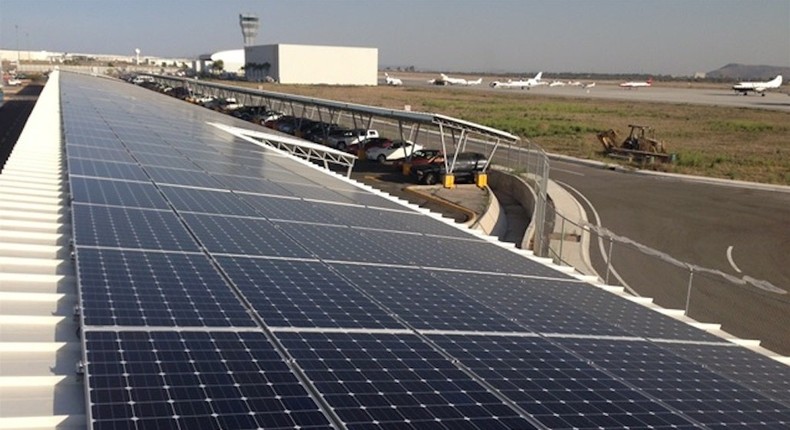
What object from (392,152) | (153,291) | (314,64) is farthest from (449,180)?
(314,64)

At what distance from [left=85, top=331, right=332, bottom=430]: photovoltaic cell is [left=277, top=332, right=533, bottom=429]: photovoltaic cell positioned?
30 cm

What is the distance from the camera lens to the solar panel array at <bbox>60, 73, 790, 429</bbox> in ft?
17.3

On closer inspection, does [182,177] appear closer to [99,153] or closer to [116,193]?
[116,193]

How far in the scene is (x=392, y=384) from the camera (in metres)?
5.79

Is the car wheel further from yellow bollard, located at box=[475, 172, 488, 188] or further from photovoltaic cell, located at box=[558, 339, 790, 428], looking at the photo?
photovoltaic cell, located at box=[558, 339, 790, 428]

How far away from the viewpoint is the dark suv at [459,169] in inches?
1467

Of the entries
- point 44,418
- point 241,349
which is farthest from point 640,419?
point 44,418

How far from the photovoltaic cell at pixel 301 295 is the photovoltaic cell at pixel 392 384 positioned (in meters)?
0.49

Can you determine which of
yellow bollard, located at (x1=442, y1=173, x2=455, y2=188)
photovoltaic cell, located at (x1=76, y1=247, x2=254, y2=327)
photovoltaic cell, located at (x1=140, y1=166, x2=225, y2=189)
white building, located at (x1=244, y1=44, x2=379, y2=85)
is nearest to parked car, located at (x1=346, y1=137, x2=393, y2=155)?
yellow bollard, located at (x1=442, y1=173, x2=455, y2=188)

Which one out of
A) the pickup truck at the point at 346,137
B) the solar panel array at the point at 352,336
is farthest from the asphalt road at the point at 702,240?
the pickup truck at the point at 346,137

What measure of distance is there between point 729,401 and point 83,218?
967 centimetres

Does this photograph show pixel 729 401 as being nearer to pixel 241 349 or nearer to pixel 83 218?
pixel 241 349

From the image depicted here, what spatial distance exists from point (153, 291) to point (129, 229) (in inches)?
127

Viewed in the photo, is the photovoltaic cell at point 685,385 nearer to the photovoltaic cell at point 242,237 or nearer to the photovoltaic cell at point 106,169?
the photovoltaic cell at point 242,237
